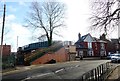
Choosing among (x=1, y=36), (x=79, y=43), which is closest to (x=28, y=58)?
(x=1, y=36)

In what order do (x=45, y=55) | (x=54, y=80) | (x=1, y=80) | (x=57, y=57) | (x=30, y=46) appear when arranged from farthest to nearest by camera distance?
(x=30, y=46)
(x=57, y=57)
(x=45, y=55)
(x=1, y=80)
(x=54, y=80)

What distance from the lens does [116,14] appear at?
17312 millimetres

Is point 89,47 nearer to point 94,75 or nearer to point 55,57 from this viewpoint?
point 55,57

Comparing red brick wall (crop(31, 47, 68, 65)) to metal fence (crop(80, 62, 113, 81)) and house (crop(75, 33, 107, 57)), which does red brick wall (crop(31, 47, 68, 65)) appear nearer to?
metal fence (crop(80, 62, 113, 81))

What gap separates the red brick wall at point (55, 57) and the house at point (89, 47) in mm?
32537

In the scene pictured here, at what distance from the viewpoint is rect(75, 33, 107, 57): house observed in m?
82.1

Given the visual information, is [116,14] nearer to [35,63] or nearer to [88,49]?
[35,63]

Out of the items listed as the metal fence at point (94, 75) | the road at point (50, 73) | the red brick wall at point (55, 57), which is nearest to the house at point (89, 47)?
the red brick wall at point (55, 57)

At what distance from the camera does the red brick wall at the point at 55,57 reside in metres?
40.5

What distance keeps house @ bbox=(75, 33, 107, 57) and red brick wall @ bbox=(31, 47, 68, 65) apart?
107ft

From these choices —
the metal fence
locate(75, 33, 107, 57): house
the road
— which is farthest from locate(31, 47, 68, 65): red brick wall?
locate(75, 33, 107, 57): house

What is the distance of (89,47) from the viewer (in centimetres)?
8438

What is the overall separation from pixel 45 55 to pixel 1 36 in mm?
12387

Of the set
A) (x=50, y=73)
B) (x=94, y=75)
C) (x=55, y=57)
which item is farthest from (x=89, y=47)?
(x=94, y=75)
